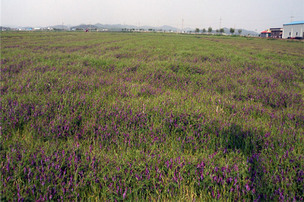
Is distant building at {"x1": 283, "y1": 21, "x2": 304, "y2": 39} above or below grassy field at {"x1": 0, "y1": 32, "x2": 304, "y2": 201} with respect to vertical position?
above

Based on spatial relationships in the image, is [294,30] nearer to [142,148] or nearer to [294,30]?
[294,30]

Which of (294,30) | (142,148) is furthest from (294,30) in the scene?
(142,148)

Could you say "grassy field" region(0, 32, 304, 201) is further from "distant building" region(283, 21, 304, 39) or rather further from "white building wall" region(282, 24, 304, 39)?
"white building wall" region(282, 24, 304, 39)

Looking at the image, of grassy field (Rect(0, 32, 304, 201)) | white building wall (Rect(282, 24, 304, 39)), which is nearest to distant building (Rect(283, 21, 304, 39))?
white building wall (Rect(282, 24, 304, 39))

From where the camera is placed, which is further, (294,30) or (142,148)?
(294,30)

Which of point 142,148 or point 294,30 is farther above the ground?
point 294,30

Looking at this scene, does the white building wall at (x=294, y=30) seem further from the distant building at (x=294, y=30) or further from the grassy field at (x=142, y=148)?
the grassy field at (x=142, y=148)

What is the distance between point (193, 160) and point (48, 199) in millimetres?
1450

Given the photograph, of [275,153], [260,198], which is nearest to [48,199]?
[260,198]

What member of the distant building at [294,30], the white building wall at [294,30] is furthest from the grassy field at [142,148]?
the white building wall at [294,30]

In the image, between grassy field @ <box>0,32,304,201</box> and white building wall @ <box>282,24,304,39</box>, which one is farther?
white building wall @ <box>282,24,304,39</box>

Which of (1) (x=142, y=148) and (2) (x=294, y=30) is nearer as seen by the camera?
(1) (x=142, y=148)

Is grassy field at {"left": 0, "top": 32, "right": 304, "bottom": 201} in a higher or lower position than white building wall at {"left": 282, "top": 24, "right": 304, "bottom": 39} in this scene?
lower

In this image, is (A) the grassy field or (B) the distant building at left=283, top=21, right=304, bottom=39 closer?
(A) the grassy field
